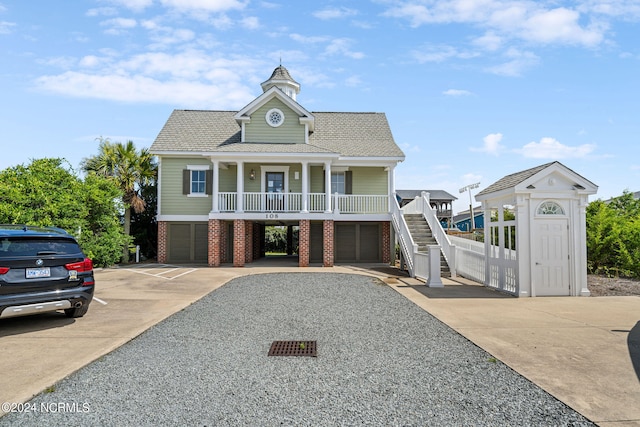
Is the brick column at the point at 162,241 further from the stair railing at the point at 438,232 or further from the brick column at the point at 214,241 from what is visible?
the stair railing at the point at 438,232

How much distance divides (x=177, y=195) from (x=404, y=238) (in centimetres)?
1091

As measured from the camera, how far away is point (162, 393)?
3.82 m

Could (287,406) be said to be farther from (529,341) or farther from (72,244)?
(72,244)

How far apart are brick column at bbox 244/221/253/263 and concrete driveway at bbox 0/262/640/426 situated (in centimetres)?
694

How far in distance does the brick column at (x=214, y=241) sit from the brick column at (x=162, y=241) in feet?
9.70

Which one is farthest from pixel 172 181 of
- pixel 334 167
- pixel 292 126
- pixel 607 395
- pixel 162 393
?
pixel 607 395

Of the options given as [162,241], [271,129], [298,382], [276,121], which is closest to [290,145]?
[271,129]

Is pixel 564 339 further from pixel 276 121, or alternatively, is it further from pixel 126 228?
pixel 126 228

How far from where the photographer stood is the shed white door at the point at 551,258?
32.2 feet

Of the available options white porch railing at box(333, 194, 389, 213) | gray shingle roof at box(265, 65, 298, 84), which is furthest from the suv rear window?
gray shingle roof at box(265, 65, 298, 84)

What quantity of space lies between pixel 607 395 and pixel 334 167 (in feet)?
51.3

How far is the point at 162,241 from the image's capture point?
1841cm

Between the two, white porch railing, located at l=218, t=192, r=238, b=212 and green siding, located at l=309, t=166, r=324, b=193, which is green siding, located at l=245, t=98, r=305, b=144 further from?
white porch railing, located at l=218, t=192, r=238, b=212

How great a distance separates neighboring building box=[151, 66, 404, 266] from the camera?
17516mm
